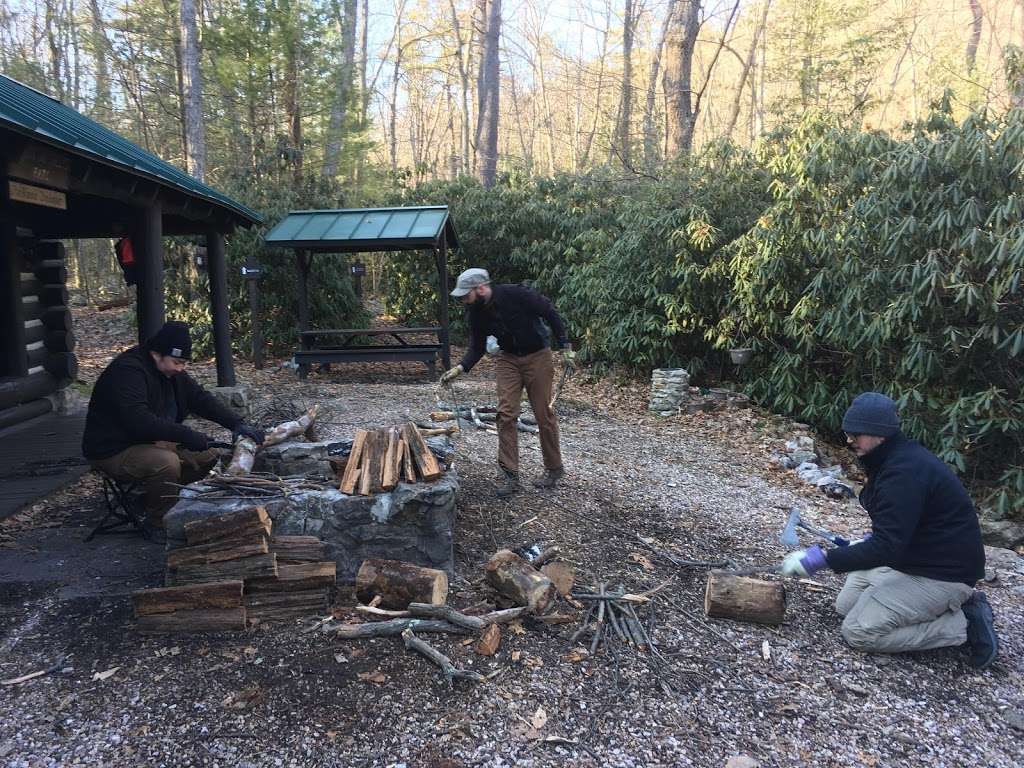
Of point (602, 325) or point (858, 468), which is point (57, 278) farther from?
point (858, 468)

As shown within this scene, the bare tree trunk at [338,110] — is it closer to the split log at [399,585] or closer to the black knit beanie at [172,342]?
the black knit beanie at [172,342]

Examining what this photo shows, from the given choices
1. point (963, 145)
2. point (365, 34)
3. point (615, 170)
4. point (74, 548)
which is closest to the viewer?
point (74, 548)

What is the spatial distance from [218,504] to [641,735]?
2.40 m

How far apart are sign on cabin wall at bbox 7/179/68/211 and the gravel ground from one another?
2.40 meters

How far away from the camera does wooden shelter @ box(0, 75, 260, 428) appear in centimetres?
433

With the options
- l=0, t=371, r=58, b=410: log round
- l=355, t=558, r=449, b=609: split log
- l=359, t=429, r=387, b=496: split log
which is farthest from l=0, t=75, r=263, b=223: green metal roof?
l=355, t=558, r=449, b=609: split log

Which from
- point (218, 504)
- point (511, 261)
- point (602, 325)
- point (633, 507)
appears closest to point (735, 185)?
point (602, 325)

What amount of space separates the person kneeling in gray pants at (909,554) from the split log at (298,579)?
7.69ft

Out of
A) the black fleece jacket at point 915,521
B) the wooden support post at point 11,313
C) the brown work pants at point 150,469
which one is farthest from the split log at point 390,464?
the wooden support post at point 11,313

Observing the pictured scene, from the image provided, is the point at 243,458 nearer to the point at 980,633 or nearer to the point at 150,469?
the point at 150,469

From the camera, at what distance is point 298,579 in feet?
11.4

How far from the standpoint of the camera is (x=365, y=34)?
25.1 meters

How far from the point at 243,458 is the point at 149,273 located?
2.57 m

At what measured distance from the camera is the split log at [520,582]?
351cm
